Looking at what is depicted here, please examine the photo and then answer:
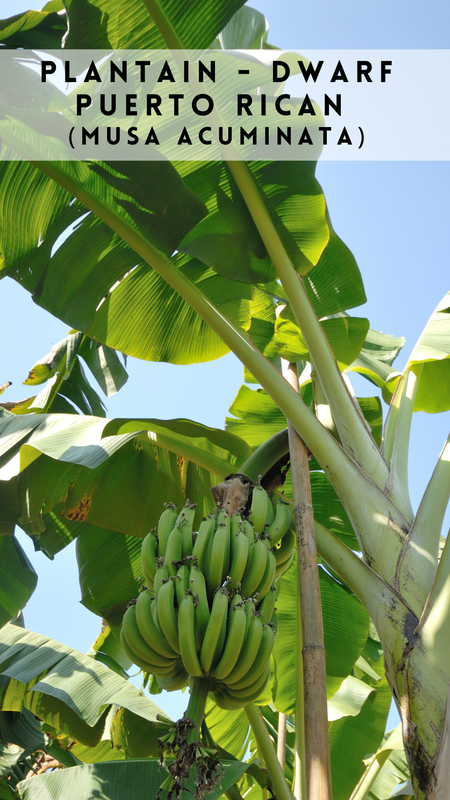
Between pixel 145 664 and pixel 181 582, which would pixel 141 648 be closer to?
pixel 145 664

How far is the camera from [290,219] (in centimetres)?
216

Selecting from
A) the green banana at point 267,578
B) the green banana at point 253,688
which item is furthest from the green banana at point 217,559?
the green banana at point 253,688

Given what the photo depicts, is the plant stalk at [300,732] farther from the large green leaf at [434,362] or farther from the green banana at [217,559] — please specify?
the large green leaf at [434,362]

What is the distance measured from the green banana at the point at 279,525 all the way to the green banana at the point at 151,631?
14.8 inches

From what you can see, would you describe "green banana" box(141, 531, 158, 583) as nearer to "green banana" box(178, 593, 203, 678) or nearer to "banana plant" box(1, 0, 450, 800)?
"green banana" box(178, 593, 203, 678)

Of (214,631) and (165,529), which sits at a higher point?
(165,529)

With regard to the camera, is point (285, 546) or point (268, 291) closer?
point (285, 546)

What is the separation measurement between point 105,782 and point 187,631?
1.03 meters

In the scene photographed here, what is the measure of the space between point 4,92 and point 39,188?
337 mm

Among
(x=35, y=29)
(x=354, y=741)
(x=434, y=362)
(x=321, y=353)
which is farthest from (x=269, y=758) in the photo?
(x=35, y=29)

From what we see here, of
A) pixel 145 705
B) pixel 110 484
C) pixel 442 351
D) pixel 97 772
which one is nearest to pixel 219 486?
pixel 110 484

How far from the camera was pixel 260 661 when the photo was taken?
1.30 metres

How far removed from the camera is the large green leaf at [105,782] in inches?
71.5

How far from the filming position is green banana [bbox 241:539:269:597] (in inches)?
54.3
